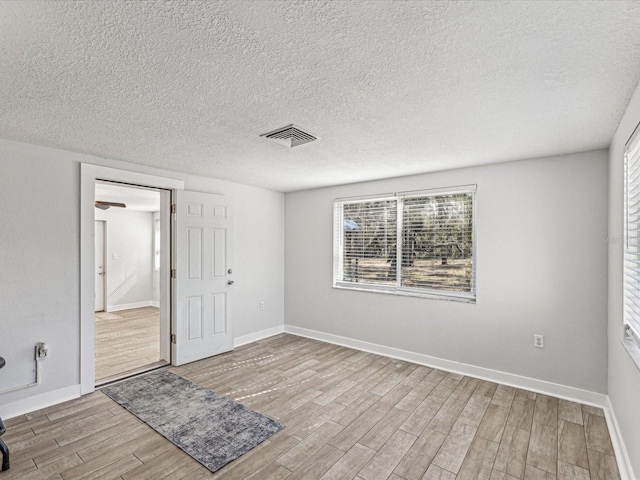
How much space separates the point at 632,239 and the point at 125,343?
5.79 metres

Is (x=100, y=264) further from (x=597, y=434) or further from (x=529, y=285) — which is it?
Result: (x=597, y=434)

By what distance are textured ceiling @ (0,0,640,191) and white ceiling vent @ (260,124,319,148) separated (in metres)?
0.10

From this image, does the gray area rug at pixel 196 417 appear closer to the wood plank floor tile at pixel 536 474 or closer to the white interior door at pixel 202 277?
the white interior door at pixel 202 277

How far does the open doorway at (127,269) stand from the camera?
536 cm

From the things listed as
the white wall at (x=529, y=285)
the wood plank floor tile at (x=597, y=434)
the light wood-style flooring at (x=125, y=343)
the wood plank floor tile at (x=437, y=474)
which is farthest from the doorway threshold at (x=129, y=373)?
the wood plank floor tile at (x=597, y=434)

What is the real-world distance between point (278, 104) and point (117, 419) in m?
2.80

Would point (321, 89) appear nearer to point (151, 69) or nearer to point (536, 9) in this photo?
point (151, 69)

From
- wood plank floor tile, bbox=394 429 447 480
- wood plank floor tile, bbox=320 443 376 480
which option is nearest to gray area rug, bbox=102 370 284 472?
wood plank floor tile, bbox=320 443 376 480

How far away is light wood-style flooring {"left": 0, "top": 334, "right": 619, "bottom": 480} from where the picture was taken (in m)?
2.12

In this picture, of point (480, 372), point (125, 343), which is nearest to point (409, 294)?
point (480, 372)

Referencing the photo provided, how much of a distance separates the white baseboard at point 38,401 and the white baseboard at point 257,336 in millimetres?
1899

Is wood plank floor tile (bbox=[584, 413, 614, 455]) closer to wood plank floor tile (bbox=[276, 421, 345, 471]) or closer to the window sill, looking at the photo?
the window sill

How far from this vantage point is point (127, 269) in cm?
748

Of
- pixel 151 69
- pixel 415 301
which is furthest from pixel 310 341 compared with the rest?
pixel 151 69
